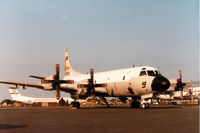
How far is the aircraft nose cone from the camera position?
24.2 meters

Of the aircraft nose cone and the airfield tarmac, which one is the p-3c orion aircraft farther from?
the airfield tarmac

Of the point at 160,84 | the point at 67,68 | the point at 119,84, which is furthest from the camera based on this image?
the point at 67,68

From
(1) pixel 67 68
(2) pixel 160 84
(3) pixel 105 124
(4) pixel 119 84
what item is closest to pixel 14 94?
(1) pixel 67 68

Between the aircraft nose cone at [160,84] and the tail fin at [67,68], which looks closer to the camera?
the aircraft nose cone at [160,84]

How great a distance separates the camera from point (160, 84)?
24.3m

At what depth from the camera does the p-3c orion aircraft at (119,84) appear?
25.2 m

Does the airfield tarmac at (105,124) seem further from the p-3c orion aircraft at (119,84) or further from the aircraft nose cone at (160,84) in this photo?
the p-3c orion aircraft at (119,84)

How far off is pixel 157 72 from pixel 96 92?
8.59 m

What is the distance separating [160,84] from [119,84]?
5.44 m

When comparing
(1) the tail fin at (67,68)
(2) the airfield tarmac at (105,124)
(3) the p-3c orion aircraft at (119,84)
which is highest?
(1) the tail fin at (67,68)

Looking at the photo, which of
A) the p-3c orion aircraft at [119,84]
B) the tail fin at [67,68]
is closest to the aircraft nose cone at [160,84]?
the p-3c orion aircraft at [119,84]

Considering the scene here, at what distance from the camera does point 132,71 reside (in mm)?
27609

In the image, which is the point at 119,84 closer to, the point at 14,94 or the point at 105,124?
the point at 105,124

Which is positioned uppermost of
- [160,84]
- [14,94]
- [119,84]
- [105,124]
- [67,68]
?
[67,68]
